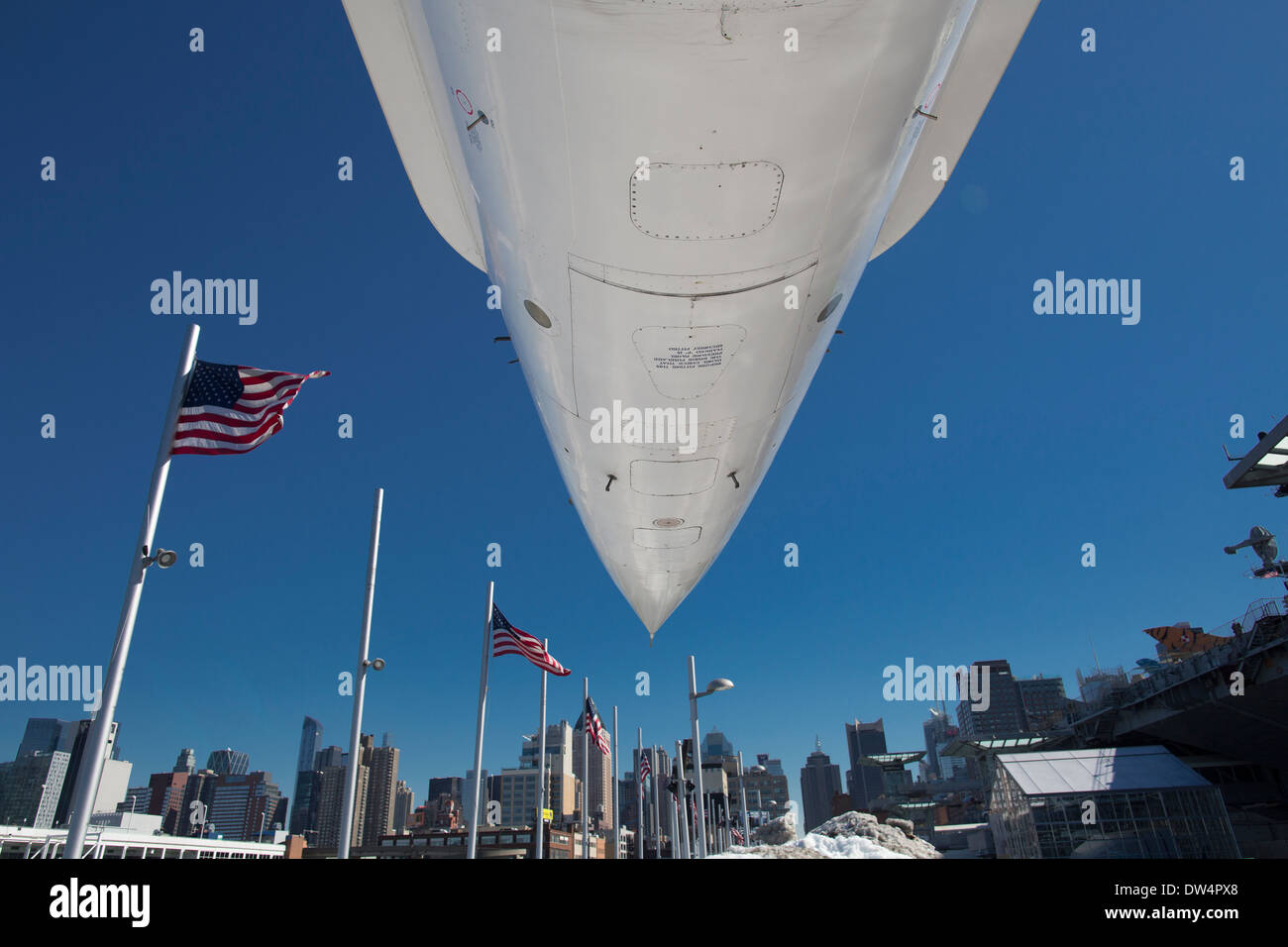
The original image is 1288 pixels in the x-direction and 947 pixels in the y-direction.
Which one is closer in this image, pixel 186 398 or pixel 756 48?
pixel 756 48

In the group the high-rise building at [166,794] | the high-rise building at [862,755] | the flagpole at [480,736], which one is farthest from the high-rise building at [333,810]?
the flagpole at [480,736]

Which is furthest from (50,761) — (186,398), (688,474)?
(688,474)

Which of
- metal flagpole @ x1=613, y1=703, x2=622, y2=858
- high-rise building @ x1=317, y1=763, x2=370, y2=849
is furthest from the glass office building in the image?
high-rise building @ x1=317, y1=763, x2=370, y2=849

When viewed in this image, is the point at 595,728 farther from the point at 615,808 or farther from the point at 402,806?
the point at 402,806

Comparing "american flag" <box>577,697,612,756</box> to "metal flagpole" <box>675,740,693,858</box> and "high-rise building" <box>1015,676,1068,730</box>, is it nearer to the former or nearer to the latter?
"metal flagpole" <box>675,740,693,858</box>

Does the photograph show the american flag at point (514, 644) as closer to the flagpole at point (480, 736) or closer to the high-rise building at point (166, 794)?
the flagpole at point (480, 736)
